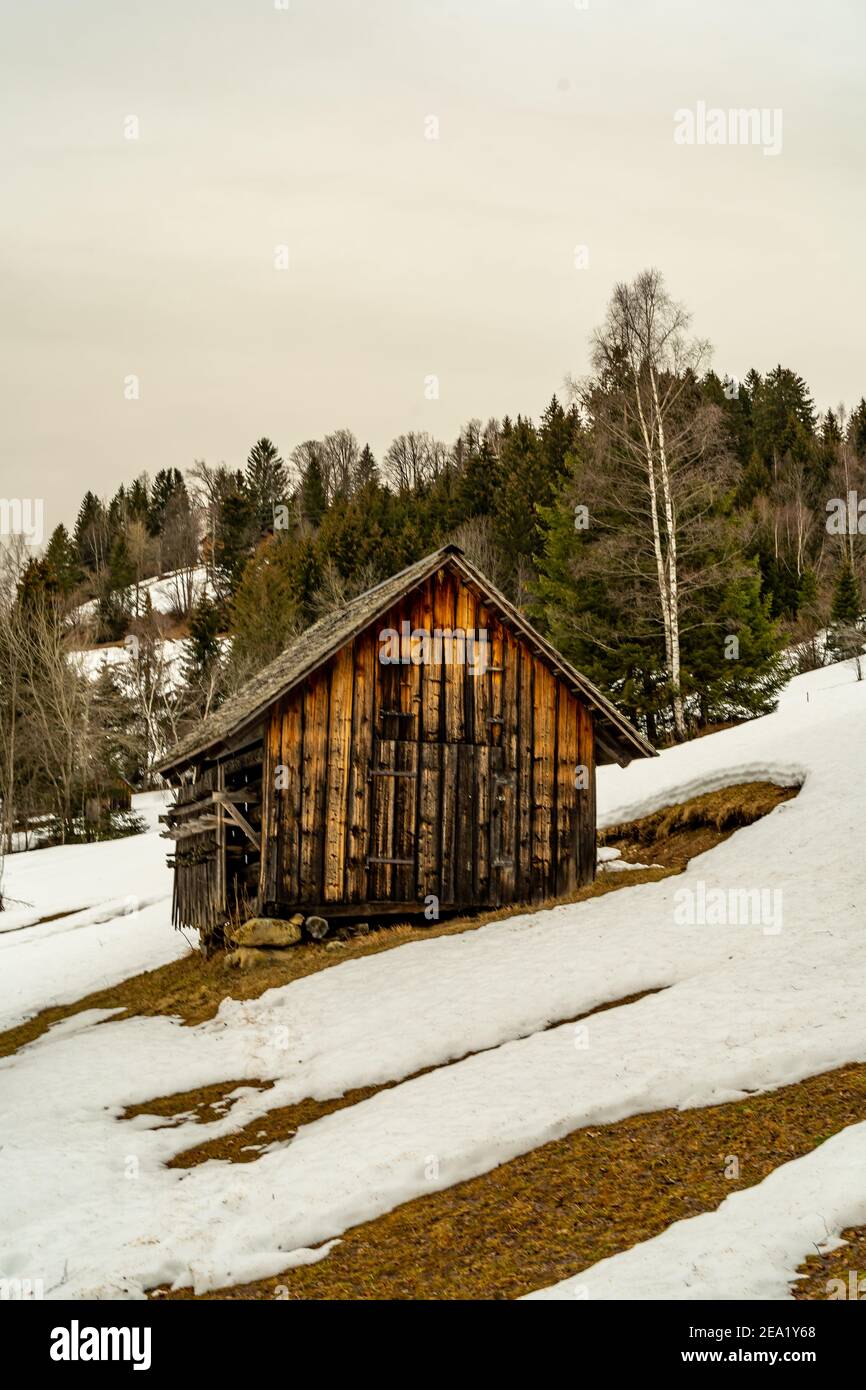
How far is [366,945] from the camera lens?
20.0 meters

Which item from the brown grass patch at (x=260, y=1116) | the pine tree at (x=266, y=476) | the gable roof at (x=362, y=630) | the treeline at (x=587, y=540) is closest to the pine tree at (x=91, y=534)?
the treeline at (x=587, y=540)

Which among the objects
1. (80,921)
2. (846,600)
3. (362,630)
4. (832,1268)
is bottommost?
(80,921)

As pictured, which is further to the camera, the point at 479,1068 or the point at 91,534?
the point at 91,534

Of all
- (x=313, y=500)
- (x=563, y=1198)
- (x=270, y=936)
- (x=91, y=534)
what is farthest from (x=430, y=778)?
(x=91, y=534)

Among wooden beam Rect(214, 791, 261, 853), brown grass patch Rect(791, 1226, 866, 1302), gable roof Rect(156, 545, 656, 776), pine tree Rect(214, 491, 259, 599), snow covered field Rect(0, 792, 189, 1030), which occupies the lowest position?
snow covered field Rect(0, 792, 189, 1030)

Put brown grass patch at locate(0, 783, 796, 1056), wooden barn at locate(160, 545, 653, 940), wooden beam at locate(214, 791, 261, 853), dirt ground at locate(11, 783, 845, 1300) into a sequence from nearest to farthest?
dirt ground at locate(11, 783, 845, 1300), brown grass patch at locate(0, 783, 796, 1056), wooden barn at locate(160, 545, 653, 940), wooden beam at locate(214, 791, 261, 853)

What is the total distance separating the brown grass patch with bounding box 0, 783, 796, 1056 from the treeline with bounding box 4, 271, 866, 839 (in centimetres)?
843

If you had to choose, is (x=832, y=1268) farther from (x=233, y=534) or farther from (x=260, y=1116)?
(x=233, y=534)

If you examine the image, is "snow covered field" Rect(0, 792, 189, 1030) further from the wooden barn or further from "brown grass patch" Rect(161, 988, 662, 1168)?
"brown grass patch" Rect(161, 988, 662, 1168)

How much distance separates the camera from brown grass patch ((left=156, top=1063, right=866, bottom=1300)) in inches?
356

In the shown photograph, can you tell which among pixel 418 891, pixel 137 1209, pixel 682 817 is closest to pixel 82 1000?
pixel 418 891

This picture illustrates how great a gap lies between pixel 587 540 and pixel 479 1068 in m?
25.7

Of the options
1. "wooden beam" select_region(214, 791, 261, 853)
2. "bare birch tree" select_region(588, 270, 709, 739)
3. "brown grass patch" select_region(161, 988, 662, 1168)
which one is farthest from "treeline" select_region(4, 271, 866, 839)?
"brown grass patch" select_region(161, 988, 662, 1168)
